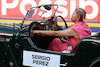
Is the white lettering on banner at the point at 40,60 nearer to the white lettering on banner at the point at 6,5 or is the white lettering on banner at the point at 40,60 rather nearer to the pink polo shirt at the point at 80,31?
the pink polo shirt at the point at 80,31

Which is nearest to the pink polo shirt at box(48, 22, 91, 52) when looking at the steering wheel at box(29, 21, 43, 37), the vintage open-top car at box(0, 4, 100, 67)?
the vintage open-top car at box(0, 4, 100, 67)

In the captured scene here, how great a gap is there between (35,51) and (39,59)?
0.39 ft

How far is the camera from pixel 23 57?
291cm

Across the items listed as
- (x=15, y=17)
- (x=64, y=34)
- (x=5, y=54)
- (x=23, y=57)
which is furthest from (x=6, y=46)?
(x=15, y=17)

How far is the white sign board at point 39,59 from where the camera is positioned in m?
2.69

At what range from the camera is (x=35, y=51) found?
2801mm

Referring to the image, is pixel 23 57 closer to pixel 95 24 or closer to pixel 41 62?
pixel 41 62

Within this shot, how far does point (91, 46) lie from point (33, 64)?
85 cm

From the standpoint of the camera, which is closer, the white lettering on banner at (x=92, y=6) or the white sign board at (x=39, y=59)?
the white sign board at (x=39, y=59)

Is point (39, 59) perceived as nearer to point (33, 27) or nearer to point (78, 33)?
point (33, 27)

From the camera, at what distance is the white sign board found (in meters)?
2.69

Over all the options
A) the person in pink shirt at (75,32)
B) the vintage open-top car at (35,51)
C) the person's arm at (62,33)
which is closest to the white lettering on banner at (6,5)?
the vintage open-top car at (35,51)

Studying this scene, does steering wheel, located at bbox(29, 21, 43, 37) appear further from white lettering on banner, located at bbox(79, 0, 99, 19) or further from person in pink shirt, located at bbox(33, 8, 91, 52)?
white lettering on banner, located at bbox(79, 0, 99, 19)

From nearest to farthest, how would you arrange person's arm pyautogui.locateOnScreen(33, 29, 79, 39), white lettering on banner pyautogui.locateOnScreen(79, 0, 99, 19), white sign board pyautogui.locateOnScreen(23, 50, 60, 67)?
1. white sign board pyautogui.locateOnScreen(23, 50, 60, 67)
2. person's arm pyautogui.locateOnScreen(33, 29, 79, 39)
3. white lettering on banner pyautogui.locateOnScreen(79, 0, 99, 19)
